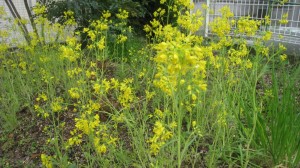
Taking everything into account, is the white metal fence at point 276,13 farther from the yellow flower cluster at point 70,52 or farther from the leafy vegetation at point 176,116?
the yellow flower cluster at point 70,52

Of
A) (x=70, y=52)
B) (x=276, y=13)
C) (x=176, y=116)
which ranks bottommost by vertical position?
(x=176, y=116)

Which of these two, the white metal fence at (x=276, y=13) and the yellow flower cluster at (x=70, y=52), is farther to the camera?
the white metal fence at (x=276, y=13)

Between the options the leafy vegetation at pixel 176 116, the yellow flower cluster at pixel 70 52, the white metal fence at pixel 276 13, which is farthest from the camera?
the white metal fence at pixel 276 13

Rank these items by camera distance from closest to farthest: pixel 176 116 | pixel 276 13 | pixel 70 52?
pixel 176 116 → pixel 70 52 → pixel 276 13

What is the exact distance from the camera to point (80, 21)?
15.0 ft

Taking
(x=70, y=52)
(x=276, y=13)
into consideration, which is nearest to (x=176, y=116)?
(x=70, y=52)

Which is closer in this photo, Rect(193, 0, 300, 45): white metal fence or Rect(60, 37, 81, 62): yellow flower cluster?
Rect(60, 37, 81, 62): yellow flower cluster

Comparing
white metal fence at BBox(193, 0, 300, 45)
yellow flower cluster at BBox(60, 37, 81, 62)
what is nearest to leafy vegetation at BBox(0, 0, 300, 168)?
yellow flower cluster at BBox(60, 37, 81, 62)

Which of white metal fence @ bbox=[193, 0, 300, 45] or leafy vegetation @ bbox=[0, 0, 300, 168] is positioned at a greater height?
white metal fence @ bbox=[193, 0, 300, 45]

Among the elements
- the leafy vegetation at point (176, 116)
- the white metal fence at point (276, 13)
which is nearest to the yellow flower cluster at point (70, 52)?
the leafy vegetation at point (176, 116)

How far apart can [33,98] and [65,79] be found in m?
0.45

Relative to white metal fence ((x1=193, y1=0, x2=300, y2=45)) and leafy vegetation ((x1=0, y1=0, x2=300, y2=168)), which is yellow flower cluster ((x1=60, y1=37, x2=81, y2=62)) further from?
white metal fence ((x1=193, y1=0, x2=300, y2=45))

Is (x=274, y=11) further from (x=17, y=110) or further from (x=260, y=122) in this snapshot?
(x=17, y=110)

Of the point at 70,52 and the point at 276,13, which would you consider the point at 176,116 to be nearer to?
the point at 70,52
